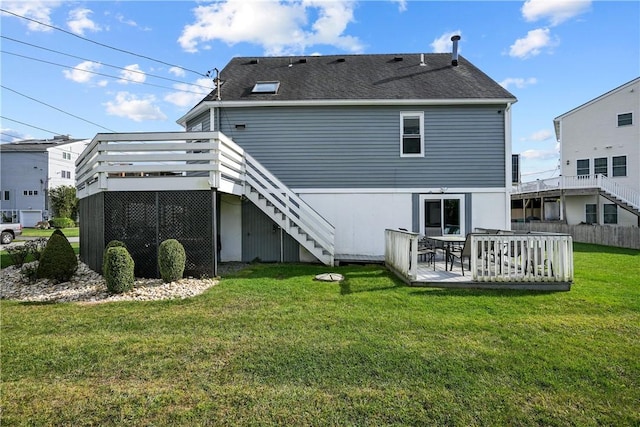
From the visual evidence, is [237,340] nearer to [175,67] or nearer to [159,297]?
[159,297]

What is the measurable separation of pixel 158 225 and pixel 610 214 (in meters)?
24.6

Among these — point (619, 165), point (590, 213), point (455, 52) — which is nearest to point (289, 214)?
point (455, 52)

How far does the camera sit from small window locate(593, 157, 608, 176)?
21281 mm

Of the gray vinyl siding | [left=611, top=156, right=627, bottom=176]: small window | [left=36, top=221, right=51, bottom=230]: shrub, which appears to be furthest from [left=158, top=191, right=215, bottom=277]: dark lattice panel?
[left=36, top=221, right=51, bottom=230]: shrub

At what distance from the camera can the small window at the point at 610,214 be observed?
799 inches

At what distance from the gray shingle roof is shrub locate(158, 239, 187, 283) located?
6.18m

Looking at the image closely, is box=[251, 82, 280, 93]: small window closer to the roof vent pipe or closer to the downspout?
the roof vent pipe

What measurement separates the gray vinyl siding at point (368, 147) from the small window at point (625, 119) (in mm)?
15431

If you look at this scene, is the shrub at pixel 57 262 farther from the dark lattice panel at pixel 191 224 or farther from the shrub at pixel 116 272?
the dark lattice panel at pixel 191 224

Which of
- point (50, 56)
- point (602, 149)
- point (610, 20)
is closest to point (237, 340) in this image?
point (610, 20)

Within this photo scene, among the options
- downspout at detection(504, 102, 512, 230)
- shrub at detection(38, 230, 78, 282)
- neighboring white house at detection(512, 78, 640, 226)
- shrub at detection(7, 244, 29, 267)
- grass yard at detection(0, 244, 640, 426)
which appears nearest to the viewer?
grass yard at detection(0, 244, 640, 426)

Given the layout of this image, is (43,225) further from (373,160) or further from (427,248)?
(427,248)

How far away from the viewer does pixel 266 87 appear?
483 inches

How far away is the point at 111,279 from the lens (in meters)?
6.79
